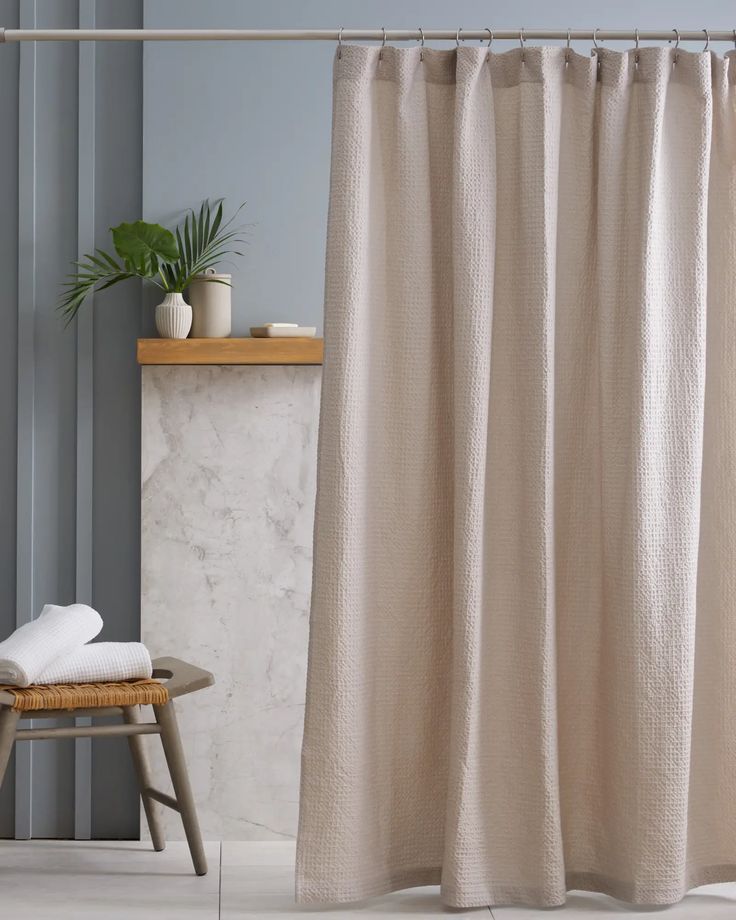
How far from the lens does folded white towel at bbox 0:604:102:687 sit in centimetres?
209

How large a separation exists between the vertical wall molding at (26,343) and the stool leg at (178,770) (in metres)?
0.55

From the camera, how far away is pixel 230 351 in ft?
8.09

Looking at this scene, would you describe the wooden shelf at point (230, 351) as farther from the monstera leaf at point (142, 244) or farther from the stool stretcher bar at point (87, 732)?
the stool stretcher bar at point (87, 732)

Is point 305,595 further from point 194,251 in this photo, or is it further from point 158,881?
point 194,251

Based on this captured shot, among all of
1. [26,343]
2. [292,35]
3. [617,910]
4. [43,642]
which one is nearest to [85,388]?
[26,343]

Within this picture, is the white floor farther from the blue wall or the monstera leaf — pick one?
the monstera leaf

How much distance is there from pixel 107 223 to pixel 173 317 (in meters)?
0.36

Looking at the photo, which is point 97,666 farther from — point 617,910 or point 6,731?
point 617,910

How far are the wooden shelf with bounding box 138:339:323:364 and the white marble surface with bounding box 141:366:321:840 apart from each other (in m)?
0.11

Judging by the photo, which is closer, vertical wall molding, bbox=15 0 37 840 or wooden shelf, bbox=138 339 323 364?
wooden shelf, bbox=138 339 323 364

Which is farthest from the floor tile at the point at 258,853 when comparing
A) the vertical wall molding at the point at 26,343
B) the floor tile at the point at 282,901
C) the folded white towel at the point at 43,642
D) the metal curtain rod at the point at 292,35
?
the metal curtain rod at the point at 292,35

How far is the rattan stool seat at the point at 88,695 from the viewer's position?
207 centimetres

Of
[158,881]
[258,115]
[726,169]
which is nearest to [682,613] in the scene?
[726,169]

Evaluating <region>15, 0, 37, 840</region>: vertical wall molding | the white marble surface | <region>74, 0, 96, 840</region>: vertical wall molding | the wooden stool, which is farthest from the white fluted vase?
the wooden stool
